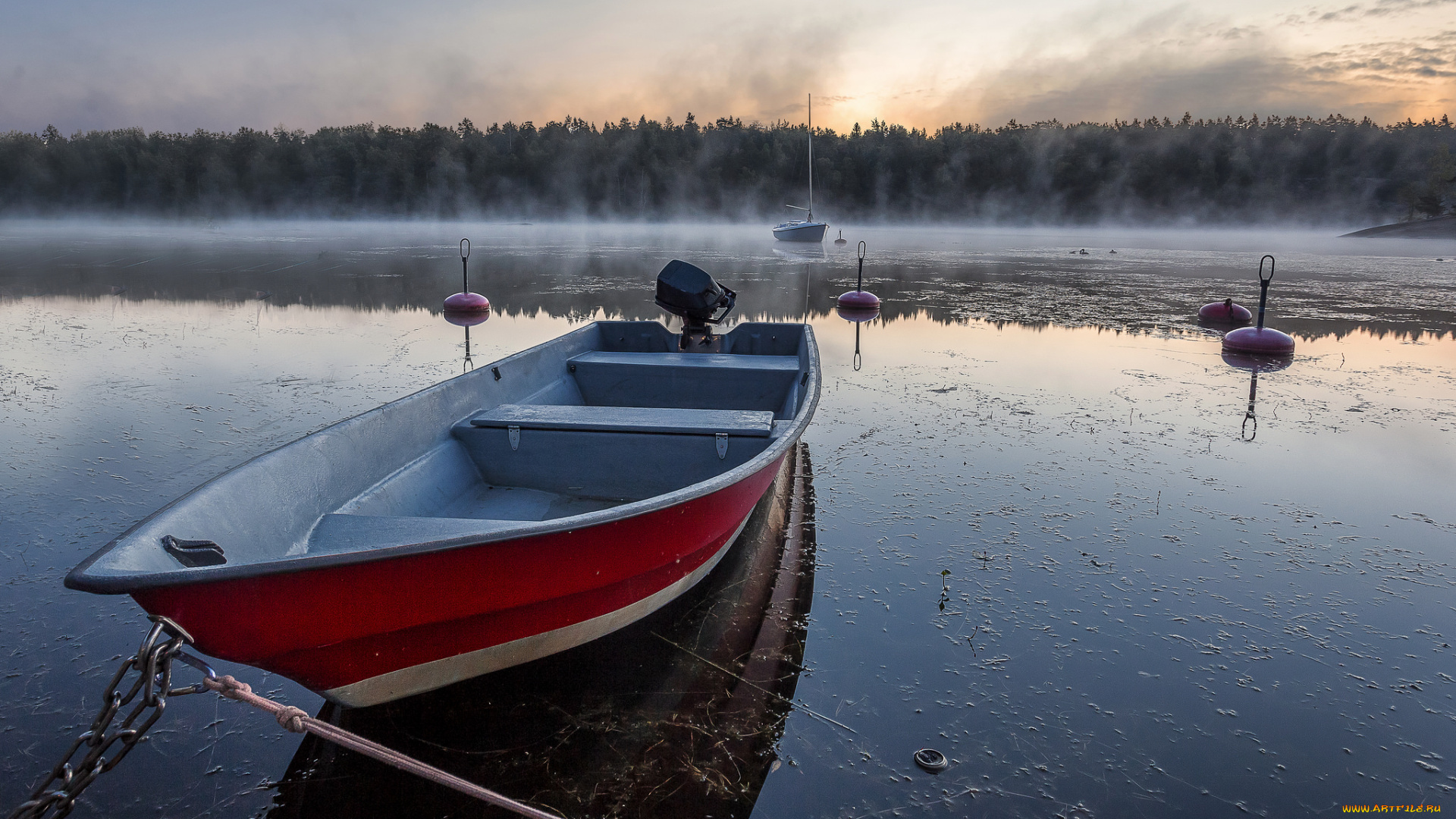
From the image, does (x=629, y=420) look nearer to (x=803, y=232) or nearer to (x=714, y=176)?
(x=803, y=232)

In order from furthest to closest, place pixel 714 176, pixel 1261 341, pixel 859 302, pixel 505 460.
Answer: pixel 714 176 → pixel 859 302 → pixel 1261 341 → pixel 505 460

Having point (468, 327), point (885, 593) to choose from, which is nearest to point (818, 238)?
point (468, 327)

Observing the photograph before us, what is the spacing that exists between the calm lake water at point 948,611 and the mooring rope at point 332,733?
0.52 m

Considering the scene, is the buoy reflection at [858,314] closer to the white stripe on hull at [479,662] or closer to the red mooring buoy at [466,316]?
the red mooring buoy at [466,316]

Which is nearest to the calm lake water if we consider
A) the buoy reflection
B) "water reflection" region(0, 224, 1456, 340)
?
the buoy reflection

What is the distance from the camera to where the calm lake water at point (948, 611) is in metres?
2.47

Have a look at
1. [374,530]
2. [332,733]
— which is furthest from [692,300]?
[332,733]

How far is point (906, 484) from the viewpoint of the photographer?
498 cm

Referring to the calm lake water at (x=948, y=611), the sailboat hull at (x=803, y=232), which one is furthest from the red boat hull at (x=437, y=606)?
the sailboat hull at (x=803, y=232)

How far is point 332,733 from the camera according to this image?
1.90 meters

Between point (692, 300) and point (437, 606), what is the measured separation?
14.6ft

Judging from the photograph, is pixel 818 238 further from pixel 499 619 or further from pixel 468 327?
pixel 499 619

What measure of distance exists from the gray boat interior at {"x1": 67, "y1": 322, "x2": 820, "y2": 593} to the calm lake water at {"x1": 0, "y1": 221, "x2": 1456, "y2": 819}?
0.64m

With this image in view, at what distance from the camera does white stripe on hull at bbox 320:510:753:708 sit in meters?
2.45
